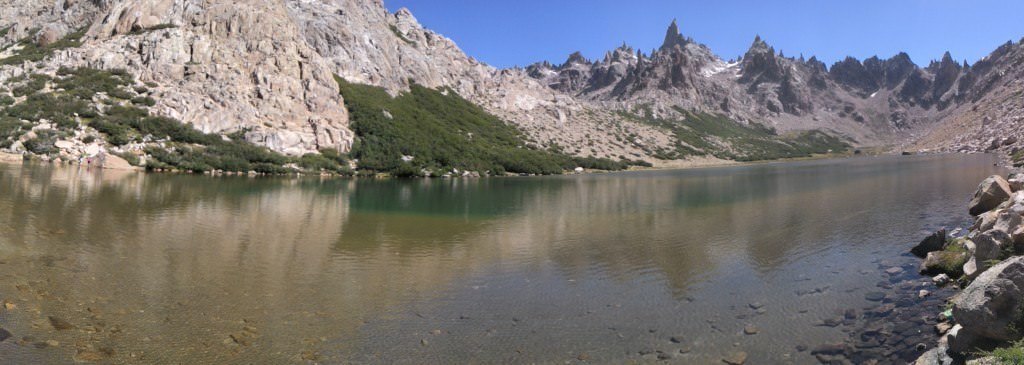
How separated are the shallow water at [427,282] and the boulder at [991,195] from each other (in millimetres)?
1896

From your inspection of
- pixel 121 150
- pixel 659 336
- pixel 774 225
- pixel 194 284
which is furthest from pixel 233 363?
pixel 121 150

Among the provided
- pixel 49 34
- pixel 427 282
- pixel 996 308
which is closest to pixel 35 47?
pixel 49 34

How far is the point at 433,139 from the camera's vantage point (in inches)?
5330

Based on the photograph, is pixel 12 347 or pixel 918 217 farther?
pixel 918 217

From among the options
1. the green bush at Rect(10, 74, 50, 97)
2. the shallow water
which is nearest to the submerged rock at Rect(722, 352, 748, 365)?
the shallow water

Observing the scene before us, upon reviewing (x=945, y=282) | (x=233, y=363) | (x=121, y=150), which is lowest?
(x=233, y=363)

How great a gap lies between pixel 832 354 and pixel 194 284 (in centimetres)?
1883

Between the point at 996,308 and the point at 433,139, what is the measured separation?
428 ft

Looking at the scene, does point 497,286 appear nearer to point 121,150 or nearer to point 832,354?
point 832,354

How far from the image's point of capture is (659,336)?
41.9 ft

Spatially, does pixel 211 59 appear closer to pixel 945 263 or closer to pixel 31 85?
pixel 31 85

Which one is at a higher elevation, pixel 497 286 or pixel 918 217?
pixel 918 217

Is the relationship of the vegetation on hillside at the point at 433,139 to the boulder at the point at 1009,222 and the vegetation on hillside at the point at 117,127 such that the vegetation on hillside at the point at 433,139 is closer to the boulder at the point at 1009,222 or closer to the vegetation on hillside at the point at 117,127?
the vegetation on hillside at the point at 117,127

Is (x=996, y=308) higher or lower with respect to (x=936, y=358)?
A: higher
